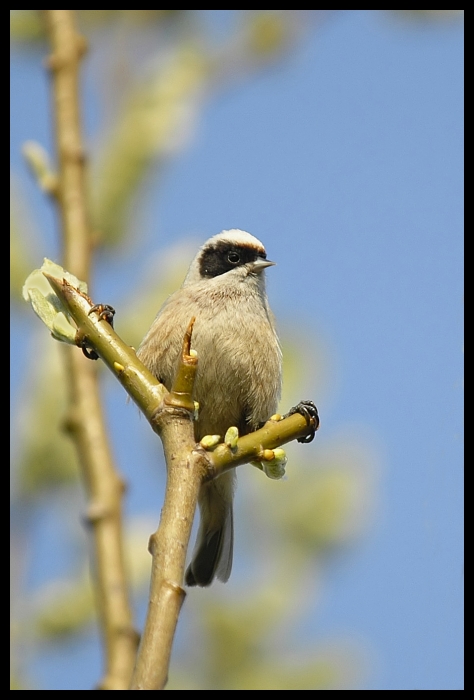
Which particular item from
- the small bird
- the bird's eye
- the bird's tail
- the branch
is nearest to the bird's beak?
the small bird

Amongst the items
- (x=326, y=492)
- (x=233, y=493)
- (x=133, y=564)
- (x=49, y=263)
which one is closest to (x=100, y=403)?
(x=49, y=263)

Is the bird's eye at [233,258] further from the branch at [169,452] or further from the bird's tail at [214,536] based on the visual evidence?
the branch at [169,452]

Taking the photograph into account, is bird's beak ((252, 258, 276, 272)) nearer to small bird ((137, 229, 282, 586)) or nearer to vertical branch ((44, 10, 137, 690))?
small bird ((137, 229, 282, 586))

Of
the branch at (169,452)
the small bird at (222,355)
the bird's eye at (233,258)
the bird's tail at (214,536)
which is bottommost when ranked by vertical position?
the branch at (169,452)

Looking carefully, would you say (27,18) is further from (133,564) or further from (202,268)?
(133,564)

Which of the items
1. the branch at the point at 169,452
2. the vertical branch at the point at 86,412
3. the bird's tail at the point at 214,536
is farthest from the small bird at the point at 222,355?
the branch at the point at 169,452

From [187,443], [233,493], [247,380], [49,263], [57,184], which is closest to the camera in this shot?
[187,443]
